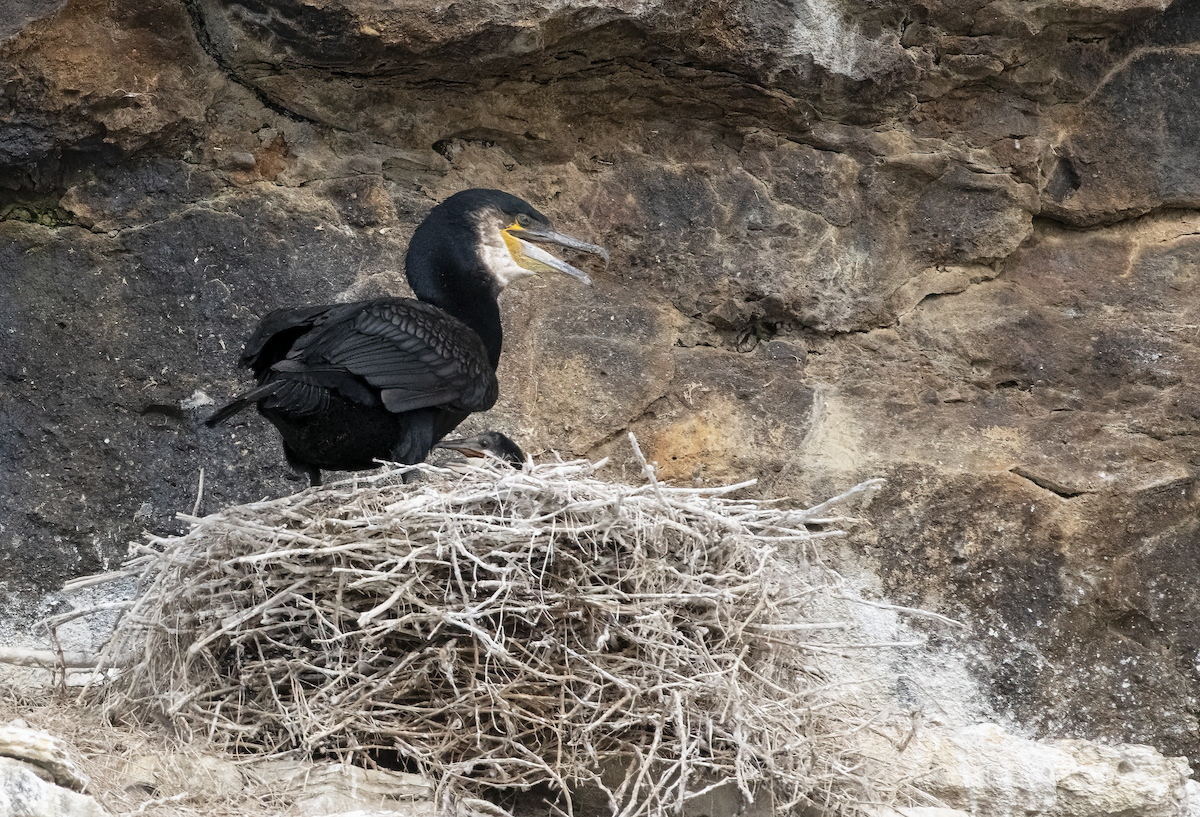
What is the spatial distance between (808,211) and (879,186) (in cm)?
20

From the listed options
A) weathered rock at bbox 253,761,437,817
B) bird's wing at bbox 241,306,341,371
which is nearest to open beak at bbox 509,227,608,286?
bird's wing at bbox 241,306,341,371

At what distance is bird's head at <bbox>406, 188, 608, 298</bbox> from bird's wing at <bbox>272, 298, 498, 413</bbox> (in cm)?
29

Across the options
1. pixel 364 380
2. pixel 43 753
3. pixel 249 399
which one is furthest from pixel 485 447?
pixel 43 753

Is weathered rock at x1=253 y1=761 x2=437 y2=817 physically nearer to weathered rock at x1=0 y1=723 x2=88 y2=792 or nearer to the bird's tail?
weathered rock at x1=0 y1=723 x2=88 y2=792

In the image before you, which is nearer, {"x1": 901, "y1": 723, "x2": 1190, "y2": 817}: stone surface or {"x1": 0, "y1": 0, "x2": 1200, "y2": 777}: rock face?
{"x1": 901, "y1": 723, "x2": 1190, "y2": 817}: stone surface

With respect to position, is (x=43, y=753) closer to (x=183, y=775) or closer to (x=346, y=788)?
(x=183, y=775)

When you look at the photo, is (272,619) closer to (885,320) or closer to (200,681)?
(200,681)

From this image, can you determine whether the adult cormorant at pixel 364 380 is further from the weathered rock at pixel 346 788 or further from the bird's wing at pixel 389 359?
the weathered rock at pixel 346 788

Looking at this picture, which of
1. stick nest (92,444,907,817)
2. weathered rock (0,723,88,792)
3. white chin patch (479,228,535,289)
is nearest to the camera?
weathered rock (0,723,88,792)

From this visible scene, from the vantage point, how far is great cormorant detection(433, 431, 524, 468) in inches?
129

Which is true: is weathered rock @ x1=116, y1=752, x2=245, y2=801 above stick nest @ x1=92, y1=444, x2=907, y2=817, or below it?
below

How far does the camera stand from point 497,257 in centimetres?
340

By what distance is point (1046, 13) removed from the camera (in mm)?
3891

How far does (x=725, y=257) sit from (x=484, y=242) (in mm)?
882
